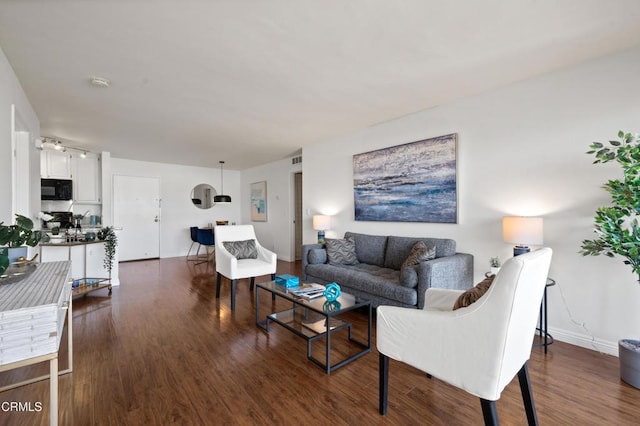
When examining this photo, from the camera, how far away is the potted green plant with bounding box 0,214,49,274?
1339 millimetres

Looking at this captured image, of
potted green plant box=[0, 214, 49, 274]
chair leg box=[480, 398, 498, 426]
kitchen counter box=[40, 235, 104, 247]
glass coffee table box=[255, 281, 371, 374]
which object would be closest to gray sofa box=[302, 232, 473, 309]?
glass coffee table box=[255, 281, 371, 374]

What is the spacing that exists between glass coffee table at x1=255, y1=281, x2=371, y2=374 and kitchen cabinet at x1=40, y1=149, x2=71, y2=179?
5026 millimetres

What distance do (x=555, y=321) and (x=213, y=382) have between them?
2.87 meters

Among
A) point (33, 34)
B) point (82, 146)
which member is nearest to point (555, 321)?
point (33, 34)

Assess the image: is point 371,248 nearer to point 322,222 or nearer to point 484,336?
point 322,222

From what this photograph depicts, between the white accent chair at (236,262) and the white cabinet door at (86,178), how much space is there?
3.69m

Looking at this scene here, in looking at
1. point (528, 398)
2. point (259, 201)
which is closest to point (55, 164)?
point (259, 201)

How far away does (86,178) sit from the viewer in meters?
5.46

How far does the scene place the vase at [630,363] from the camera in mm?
1779

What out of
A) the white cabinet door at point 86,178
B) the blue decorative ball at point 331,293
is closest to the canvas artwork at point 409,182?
→ the blue decorative ball at point 331,293

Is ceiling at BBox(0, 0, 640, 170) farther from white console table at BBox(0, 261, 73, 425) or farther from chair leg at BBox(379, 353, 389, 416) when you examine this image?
chair leg at BBox(379, 353, 389, 416)

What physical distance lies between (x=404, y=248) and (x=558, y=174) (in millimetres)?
1588

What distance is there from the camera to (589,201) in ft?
7.50

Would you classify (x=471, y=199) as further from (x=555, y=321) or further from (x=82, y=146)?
(x=82, y=146)
